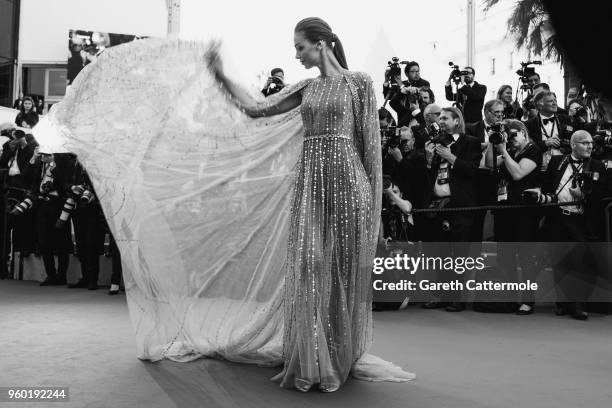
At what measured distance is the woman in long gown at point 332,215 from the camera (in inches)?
127

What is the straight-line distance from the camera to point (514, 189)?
5.86m

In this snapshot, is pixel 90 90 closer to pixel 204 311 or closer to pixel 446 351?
pixel 204 311

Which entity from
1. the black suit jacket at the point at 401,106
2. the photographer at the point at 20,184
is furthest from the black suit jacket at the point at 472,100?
the photographer at the point at 20,184

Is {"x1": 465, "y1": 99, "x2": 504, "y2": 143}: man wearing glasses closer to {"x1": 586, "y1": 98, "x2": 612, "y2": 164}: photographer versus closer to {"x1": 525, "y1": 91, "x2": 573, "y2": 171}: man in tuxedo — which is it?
{"x1": 525, "y1": 91, "x2": 573, "y2": 171}: man in tuxedo

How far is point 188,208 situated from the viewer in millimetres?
3768

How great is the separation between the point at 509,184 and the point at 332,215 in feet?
10.1

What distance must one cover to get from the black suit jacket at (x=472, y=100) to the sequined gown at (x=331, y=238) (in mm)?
4249

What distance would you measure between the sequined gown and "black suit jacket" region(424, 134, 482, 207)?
263 centimetres

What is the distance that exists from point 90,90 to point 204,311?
55.6 inches

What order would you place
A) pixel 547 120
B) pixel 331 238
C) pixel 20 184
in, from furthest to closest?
pixel 20 184
pixel 547 120
pixel 331 238

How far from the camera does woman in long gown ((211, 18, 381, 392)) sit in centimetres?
323

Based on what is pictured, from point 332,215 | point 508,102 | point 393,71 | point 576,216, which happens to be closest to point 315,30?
point 332,215

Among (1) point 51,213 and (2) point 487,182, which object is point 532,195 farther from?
(1) point 51,213

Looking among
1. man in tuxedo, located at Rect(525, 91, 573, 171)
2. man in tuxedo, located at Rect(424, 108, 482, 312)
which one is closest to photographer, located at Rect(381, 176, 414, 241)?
man in tuxedo, located at Rect(424, 108, 482, 312)
